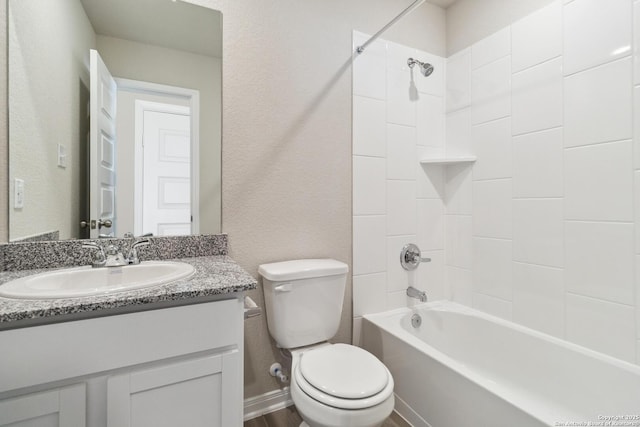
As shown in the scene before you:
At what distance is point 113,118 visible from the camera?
1303 millimetres

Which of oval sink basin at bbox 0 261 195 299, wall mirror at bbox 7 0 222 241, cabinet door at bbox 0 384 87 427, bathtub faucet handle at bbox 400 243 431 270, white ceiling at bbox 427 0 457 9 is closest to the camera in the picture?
cabinet door at bbox 0 384 87 427

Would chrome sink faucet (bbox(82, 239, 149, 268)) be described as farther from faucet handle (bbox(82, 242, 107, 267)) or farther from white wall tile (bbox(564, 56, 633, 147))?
white wall tile (bbox(564, 56, 633, 147))

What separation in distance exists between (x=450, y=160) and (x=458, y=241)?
Result: 1.83ft

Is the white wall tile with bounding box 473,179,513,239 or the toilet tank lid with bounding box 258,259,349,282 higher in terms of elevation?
the white wall tile with bounding box 473,179,513,239

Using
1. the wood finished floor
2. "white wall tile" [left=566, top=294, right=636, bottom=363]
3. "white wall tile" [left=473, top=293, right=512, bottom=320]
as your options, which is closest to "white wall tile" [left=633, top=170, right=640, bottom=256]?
"white wall tile" [left=566, top=294, right=636, bottom=363]

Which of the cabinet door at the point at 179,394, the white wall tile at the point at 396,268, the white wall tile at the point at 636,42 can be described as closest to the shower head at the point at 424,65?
the white wall tile at the point at 636,42

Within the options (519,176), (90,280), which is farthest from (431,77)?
(90,280)

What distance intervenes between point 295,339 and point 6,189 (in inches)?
51.8

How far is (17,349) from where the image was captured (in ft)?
2.36

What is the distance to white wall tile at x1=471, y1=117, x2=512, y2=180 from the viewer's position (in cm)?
174

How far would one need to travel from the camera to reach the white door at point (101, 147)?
1.26m

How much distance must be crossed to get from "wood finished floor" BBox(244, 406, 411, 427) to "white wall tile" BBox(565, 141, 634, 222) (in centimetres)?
134

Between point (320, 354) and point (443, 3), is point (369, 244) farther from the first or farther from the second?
point (443, 3)

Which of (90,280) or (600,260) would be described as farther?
(600,260)
